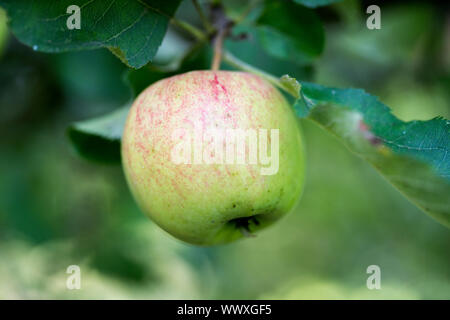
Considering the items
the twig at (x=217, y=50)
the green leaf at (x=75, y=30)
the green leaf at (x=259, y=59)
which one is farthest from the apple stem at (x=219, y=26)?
the green leaf at (x=75, y=30)

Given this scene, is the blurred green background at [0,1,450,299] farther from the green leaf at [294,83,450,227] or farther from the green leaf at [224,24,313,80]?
the green leaf at [294,83,450,227]

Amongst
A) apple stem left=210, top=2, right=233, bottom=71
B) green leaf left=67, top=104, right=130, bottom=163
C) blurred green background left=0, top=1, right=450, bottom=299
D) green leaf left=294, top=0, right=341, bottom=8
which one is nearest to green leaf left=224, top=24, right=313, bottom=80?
blurred green background left=0, top=1, right=450, bottom=299

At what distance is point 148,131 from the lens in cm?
95

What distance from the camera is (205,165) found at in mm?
898

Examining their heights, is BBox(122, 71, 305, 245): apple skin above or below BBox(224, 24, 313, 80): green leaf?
below

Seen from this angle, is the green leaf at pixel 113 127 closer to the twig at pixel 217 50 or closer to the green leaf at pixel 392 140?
the twig at pixel 217 50

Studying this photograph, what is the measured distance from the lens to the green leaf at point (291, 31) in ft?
4.07

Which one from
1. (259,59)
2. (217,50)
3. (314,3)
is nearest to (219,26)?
(217,50)

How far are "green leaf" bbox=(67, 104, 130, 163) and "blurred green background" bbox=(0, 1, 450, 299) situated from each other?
583 millimetres

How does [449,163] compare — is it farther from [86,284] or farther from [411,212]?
[411,212]

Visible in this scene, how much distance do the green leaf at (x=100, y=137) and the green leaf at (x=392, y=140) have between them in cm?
50

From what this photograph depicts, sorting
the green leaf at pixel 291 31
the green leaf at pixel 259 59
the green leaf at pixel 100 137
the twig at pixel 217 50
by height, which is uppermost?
the green leaf at pixel 259 59

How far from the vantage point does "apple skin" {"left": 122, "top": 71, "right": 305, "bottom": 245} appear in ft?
2.98
